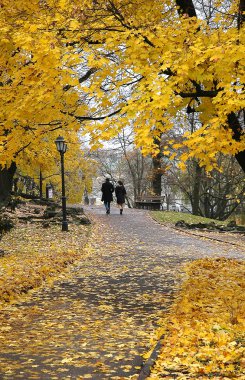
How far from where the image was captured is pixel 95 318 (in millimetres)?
7211

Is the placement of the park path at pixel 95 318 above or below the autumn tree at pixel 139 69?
below

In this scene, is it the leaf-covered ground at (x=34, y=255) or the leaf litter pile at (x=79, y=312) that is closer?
the leaf litter pile at (x=79, y=312)

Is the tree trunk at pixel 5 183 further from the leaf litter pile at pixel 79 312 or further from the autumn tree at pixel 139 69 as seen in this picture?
the autumn tree at pixel 139 69

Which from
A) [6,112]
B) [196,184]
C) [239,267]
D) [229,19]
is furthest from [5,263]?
[196,184]

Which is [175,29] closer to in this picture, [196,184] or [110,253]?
[110,253]

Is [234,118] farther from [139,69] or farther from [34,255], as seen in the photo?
[34,255]

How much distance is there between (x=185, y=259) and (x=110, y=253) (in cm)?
231

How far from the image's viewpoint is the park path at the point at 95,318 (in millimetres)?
5152

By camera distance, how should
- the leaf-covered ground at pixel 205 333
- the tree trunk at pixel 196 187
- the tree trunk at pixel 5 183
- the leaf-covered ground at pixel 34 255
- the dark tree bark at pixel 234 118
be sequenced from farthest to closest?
the tree trunk at pixel 196 187
the tree trunk at pixel 5 183
the leaf-covered ground at pixel 34 255
the dark tree bark at pixel 234 118
the leaf-covered ground at pixel 205 333

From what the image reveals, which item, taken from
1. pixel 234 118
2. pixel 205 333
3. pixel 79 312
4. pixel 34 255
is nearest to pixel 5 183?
pixel 34 255

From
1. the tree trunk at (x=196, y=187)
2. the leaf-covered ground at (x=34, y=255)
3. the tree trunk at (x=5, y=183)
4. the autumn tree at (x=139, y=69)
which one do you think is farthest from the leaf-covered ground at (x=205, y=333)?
the tree trunk at (x=196, y=187)

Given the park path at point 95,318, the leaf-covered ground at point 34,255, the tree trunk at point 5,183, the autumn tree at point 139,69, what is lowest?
the park path at point 95,318

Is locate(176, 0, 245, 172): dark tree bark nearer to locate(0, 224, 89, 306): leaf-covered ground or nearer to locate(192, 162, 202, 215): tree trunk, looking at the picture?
locate(0, 224, 89, 306): leaf-covered ground

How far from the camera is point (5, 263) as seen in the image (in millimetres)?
11641
